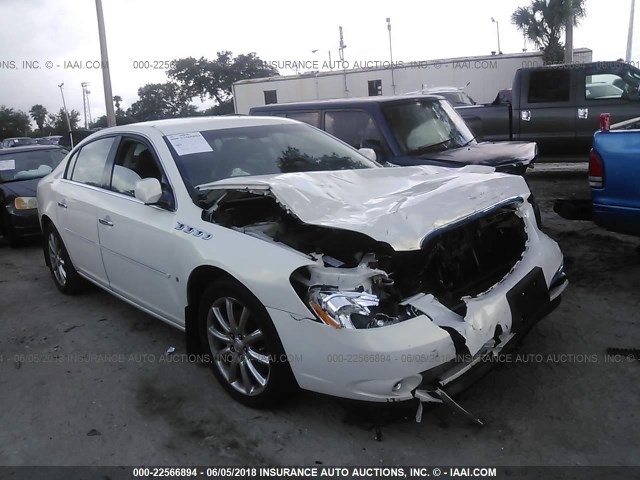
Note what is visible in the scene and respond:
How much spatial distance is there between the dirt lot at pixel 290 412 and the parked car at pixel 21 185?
140 inches

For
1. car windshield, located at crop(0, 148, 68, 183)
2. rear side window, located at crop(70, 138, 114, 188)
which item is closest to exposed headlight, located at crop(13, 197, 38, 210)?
car windshield, located at crop(0, 148, 68, 183)

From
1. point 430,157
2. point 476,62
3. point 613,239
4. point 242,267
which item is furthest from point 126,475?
point 476,62

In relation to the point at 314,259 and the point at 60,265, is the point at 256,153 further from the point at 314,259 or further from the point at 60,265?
the point at 60,265

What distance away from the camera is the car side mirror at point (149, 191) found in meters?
3.39

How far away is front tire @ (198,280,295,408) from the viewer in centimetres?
284

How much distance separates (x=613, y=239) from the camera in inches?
237

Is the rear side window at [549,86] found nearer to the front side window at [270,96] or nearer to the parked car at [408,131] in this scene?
the parked car at [408,131]

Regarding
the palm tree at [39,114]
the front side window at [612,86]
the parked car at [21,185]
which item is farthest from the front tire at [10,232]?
the palm tree at [39,114]

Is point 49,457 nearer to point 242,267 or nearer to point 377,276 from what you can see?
point 242,267

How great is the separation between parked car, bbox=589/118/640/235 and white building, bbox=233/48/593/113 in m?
25.1

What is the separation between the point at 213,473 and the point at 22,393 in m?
1.61

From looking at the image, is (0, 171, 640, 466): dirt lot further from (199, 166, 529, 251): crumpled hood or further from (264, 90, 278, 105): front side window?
(264, 90, 278, 105): front side window

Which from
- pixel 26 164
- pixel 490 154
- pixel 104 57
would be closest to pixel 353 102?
pixel 490 154

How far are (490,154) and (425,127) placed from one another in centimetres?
88
